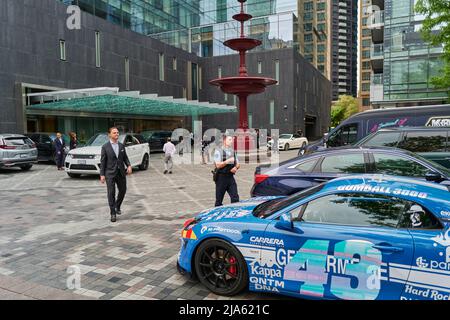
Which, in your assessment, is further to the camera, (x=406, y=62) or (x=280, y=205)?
(x=406, y=62)

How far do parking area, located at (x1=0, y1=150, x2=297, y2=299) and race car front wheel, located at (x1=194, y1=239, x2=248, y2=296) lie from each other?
13 centimetres

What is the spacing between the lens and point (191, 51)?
48.2 meters

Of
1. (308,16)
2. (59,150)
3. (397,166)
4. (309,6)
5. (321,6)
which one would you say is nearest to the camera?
(397,166)

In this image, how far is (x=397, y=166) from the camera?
5.69 metres

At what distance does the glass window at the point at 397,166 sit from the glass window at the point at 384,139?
2.67 metres

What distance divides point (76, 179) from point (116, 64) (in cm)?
2071

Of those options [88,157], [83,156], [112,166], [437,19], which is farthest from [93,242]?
[437,19]

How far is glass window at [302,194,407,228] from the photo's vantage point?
338 centimetres

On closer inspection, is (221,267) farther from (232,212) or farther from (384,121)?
(384,121)

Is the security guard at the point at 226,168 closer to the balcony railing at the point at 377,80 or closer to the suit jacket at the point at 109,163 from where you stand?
the suit jacket at the point at 109,163

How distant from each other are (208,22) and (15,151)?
4000cm

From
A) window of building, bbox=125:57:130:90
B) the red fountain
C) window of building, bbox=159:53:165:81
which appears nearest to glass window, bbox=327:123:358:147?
the red fountain

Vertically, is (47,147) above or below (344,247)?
above
